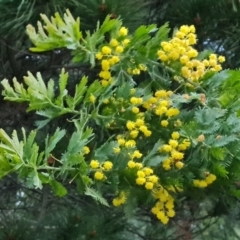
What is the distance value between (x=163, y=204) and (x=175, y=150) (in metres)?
0.08

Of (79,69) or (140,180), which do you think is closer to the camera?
(140,180)

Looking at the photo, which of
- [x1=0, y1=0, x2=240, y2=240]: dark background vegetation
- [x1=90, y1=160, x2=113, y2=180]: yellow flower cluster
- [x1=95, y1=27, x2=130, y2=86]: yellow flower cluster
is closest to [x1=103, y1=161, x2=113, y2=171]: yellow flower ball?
[x1=90, y1=160, x2=113, y2=180]: yellow flower cluster

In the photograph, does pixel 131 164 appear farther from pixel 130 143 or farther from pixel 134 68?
pixel 134 68

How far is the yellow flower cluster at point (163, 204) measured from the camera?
2.15 ft

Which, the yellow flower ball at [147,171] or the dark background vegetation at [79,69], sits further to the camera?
the dark background vegetation at [79,69]

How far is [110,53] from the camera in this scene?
0.67 meters

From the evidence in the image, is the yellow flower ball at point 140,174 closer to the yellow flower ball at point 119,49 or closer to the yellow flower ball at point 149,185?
the yellow flower ball at point 149,185

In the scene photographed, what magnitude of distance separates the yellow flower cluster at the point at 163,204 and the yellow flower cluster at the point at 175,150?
0.12ft

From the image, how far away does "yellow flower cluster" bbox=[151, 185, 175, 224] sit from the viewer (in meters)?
0.65

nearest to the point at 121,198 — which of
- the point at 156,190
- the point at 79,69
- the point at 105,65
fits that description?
the point at 156,190

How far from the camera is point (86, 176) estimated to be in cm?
58

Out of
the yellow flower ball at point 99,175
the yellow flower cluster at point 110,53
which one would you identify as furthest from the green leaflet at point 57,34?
the yellow flower ball at point 99,175

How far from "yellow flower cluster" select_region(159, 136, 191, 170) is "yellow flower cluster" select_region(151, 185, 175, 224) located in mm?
35

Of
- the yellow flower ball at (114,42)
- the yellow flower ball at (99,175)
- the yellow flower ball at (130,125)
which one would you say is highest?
the yellow flower ball at (114,42)
